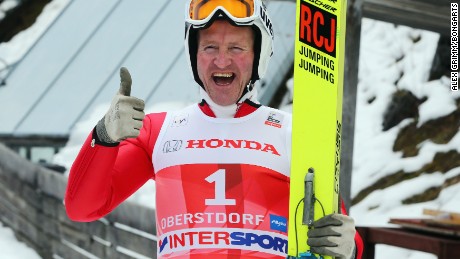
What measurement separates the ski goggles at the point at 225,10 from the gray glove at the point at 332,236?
864 mm

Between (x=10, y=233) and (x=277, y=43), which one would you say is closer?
(x=10, y=233)

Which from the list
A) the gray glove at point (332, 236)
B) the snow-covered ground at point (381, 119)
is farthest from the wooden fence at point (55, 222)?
the gray glove at point (332, 236)

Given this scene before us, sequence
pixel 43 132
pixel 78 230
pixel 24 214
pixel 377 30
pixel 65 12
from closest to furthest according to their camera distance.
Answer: pixel 78 230
pixel 24 214
pixel 43 132
pixel 65 12
pixel 377 30

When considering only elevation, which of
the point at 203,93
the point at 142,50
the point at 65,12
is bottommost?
the point at 203,93

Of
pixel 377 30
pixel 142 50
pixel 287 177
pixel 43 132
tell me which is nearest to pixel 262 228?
pixel 287 177

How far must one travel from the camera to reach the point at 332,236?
293 cm

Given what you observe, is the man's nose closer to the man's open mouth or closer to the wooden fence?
the man's open mouth

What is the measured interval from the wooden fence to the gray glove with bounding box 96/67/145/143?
4337 millimetres

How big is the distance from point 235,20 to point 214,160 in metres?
0.54

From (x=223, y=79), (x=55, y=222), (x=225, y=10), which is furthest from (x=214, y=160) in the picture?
(x=55, y=222)

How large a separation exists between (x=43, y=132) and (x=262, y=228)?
984 centimetres

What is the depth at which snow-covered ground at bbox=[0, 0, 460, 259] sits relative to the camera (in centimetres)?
952

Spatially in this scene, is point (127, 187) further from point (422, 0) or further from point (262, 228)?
point (422, 0)

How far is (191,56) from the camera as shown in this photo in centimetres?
343
